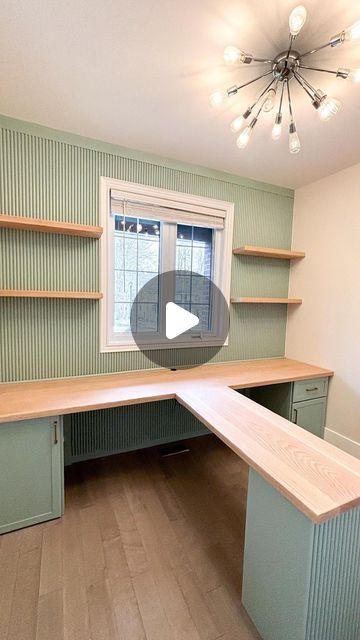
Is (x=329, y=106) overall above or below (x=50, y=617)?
above

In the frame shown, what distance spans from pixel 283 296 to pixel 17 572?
2.86 meters

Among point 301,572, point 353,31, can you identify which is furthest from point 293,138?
point 301,572

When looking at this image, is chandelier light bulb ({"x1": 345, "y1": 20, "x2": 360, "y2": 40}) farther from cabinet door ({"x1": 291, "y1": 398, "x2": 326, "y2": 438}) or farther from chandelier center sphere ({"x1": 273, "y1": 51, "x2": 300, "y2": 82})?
cabinet door ({"x1": 291, "y1": 398, "x2": 326, "y2": 438})

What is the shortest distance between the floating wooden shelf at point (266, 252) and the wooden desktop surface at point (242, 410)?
1063 mm

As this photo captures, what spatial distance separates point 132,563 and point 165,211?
2331 millimetres

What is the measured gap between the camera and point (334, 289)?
7.96 feet

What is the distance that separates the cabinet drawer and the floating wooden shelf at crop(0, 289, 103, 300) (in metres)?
1.81

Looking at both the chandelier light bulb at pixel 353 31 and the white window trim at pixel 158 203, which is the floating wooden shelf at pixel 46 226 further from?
the chandelier light bulb at pixel 353 31

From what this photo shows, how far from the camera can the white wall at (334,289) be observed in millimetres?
2270

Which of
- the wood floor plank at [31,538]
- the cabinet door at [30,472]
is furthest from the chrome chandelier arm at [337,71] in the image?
the wood floor plank at [31,538]

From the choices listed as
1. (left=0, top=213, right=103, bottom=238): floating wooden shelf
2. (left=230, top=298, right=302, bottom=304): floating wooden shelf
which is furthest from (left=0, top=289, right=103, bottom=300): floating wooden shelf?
Result: (left=230, top=298, right=302, bottom=304): floating wooden shelf

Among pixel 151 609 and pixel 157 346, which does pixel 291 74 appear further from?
pixel 151 609

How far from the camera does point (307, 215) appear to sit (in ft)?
8.73
